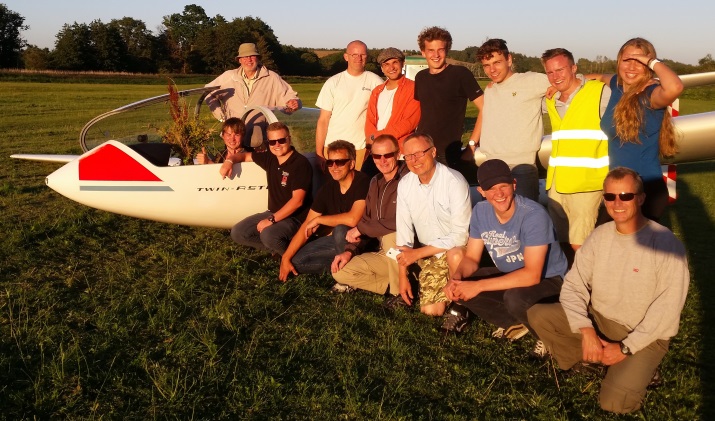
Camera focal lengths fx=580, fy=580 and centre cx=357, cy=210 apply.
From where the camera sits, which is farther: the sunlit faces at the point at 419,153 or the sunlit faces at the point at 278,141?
the sunlit faces at the point at 278,141

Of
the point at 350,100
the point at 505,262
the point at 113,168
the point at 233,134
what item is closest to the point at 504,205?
the point at 505,262

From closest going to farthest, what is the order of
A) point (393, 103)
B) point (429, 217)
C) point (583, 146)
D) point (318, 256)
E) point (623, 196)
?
point (623, 196) < point (583, 146) < point (429, 217) < point (318, 256) < point (393, 103)

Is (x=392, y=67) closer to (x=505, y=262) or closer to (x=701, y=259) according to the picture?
(x=505, y=262)

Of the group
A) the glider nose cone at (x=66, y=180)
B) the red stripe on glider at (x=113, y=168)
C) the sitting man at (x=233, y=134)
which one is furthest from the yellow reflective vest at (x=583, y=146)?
the glider nose cone at (x=66, y=180)

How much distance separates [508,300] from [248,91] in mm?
4102

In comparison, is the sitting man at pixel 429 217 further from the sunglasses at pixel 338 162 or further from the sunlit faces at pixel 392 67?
the sunlit faces at pixel 392 67

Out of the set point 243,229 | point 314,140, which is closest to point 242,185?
point 243,229

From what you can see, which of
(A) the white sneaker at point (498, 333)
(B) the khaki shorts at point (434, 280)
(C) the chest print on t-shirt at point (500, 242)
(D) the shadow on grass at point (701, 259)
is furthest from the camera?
(B) the khaki shorts at point (434, 280)

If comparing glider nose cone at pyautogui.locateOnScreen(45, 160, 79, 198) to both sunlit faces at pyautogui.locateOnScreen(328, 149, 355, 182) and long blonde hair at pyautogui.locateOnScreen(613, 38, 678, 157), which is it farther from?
long blonde hair at pyautogui.locateOnScreen(613, 38, 678, 157)

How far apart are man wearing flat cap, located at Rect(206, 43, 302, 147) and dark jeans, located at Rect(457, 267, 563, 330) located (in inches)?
131

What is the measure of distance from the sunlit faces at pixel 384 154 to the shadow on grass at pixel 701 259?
2417mm

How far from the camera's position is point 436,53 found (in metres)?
5.17

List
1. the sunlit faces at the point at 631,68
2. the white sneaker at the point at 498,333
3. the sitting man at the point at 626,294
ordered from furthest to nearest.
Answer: the white sneaker at the point at 498,333 → the sunlit faces at the point at 631,68 → the sitting man at the point at 626,294

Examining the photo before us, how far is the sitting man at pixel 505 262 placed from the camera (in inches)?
149
